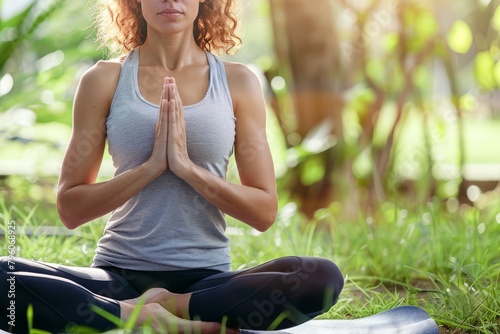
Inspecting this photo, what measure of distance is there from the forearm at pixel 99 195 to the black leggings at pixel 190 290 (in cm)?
12

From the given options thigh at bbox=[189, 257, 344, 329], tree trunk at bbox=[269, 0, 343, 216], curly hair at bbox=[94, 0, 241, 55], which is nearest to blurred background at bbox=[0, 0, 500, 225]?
tree trunk at bbox=[269, 0, 343, 216]

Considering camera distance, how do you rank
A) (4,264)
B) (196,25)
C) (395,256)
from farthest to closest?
(395,256) < (196,25) < (4,264)

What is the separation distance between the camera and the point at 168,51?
1.90 metres

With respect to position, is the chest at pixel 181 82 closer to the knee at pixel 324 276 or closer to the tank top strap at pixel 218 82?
the tank top strap at pixel 218 82

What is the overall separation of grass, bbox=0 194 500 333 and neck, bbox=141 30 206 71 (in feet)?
2.43

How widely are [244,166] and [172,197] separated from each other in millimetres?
177

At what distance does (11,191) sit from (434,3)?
2054mm

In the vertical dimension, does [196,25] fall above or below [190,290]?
above

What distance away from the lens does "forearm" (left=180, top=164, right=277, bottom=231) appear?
5.71 feet

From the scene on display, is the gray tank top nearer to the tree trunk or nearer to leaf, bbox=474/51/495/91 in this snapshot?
the tree trunk

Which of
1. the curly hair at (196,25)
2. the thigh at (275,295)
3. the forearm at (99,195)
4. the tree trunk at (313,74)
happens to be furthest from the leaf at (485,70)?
the forearm at (99,195)

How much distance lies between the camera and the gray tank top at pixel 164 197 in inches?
71.2

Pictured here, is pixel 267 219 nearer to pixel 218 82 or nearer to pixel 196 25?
pixel 218 82

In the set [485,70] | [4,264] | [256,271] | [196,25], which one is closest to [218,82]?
[196,25]
